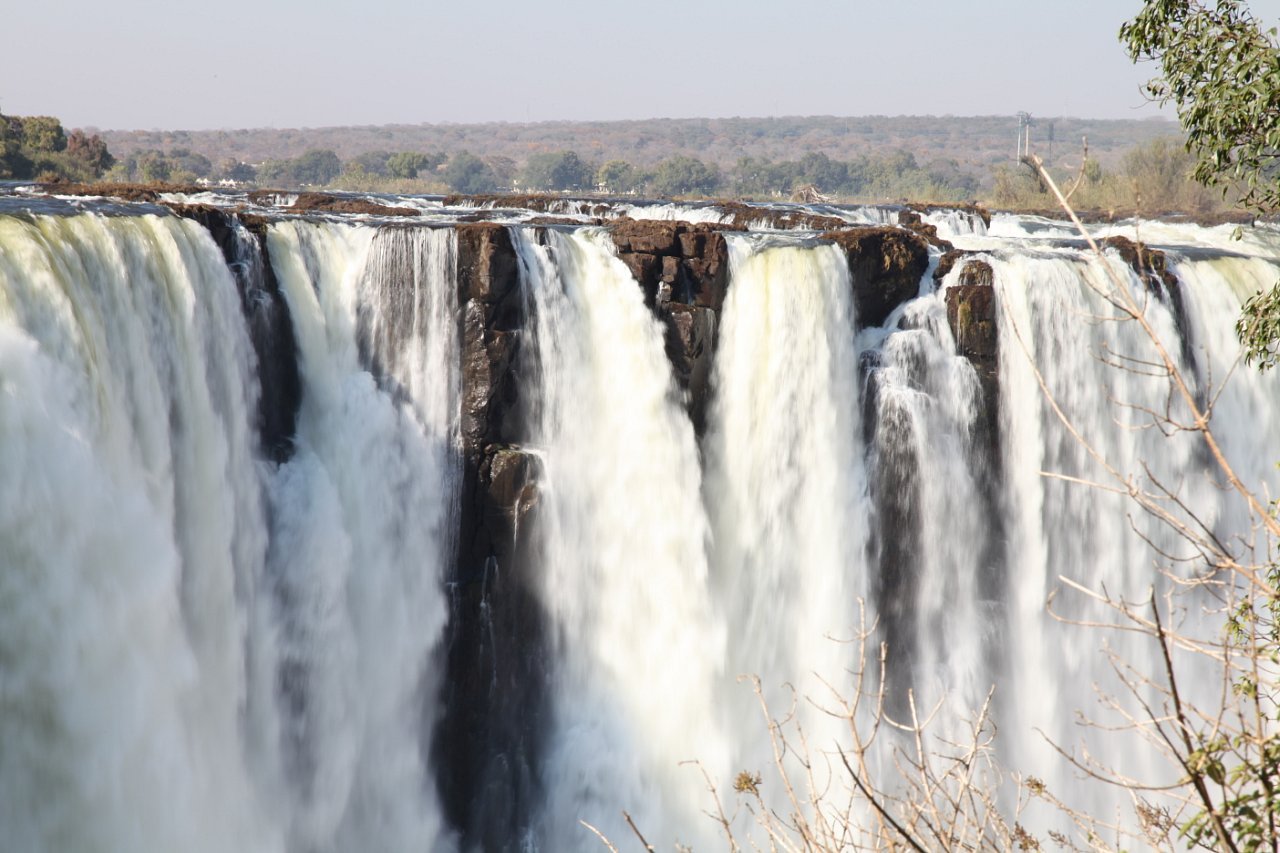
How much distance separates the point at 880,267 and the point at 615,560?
529 centimetres

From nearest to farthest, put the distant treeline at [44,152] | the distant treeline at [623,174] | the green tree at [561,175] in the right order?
the distant treeline at [44,152], the distant treeline at [623,174], the green tree at [561,175]

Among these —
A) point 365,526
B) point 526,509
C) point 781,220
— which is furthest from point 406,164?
point 365,526

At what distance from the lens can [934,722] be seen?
15867 millimetres

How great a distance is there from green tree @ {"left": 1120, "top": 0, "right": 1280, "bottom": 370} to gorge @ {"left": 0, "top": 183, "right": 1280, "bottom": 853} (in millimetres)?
1714

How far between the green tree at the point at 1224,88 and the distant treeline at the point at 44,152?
104 feet

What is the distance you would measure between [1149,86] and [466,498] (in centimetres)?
809

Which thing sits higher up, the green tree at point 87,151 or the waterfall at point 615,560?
the green tree at point 87,151

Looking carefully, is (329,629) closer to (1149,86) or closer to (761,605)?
(761,605)

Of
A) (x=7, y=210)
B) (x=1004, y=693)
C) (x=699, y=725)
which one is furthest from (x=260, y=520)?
(x=1004, y=693)

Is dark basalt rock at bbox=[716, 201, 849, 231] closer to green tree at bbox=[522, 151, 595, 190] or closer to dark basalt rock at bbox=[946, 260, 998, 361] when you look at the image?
dark basalt rock at bbox=[946, 260, 998, 361]

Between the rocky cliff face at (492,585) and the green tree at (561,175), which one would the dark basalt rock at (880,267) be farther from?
the green tree at (561,175)

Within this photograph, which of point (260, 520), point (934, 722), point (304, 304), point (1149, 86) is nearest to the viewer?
point (1149, 86)

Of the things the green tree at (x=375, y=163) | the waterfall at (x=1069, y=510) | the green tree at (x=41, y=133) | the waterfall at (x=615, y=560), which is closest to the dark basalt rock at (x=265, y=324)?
the waterfall at (x=615, y=560)

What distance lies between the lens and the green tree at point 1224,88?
878 centimetres
